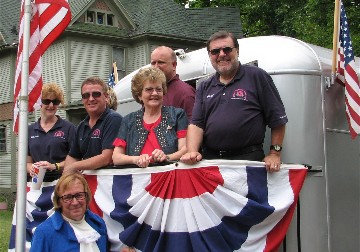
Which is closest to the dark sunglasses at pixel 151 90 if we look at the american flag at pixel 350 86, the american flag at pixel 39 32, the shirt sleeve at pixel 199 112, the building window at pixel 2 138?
the shirt sleeve at pixel 199 112

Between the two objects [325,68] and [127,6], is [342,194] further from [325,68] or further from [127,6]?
[127,6]

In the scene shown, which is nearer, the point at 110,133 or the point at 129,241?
the point at 129,241

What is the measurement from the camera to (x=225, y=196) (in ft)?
13.3

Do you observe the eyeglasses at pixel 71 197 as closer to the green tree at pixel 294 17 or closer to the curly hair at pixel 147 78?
the curly hair at pixel 147 78

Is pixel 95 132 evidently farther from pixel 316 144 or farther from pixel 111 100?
pixel 316 144

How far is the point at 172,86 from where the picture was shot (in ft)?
16.9

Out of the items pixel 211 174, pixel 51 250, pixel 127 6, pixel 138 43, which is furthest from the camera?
pixel 127 6

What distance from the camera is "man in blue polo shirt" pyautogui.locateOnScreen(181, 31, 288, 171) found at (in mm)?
4246

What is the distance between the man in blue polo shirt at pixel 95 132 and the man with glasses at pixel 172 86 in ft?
1.74

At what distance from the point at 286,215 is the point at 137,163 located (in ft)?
3.82

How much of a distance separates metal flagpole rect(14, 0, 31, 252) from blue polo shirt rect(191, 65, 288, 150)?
1296mm

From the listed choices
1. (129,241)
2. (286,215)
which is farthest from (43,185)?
(286,215)

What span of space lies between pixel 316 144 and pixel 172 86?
137cm

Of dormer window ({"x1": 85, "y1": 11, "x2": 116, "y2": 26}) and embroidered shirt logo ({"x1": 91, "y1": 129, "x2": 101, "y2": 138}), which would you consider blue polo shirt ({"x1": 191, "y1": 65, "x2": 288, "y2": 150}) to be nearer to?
embroidered shirt logo ({"x1": 91, "y1": 129, "x2": 101, "y2": 138})
